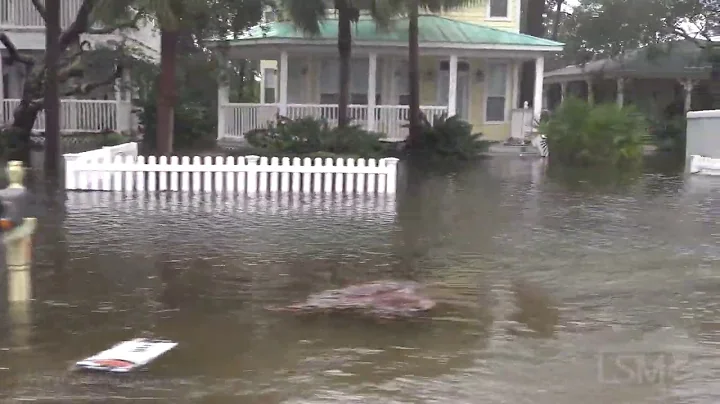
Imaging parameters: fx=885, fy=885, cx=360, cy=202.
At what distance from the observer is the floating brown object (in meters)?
7.12

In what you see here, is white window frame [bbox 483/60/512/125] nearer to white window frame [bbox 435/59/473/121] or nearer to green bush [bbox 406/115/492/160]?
white window frame [bbox 435/59/473/121]

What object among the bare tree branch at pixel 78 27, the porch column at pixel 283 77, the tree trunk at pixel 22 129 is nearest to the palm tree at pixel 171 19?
the bare tree branch at pixel 78 27

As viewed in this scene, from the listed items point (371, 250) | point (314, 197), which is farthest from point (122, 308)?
point (314, 197)

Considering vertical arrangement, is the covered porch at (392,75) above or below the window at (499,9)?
below

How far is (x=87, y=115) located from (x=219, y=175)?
46.1 ft

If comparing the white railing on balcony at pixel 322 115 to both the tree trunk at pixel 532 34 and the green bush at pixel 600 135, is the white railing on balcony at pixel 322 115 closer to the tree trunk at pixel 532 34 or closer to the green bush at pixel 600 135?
the green bush at pixel 600 135

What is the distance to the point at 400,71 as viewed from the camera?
27.5 metres

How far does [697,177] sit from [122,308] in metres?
14.8

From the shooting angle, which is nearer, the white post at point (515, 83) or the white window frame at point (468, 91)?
the white post at point (515, 83)

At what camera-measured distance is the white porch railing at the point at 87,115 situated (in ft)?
87.6

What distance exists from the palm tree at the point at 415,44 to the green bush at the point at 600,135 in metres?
3.78

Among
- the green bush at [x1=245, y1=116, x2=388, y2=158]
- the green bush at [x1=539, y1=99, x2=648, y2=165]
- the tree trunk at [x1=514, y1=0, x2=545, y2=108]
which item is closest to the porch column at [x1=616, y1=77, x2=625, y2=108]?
the tree trunk at [x1=514, y1=0, x2=545, y2=108]

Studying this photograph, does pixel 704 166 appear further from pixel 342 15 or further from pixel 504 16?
pixel 504 16

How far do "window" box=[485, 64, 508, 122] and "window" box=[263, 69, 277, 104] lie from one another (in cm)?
926
